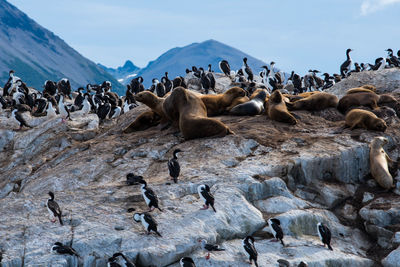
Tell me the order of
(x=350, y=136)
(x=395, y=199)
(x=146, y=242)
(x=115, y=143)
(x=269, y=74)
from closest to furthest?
(x=146, y=242)
(x=395, y=199)
(x=350, y=136)
(x=115, y=143)
(x=269, y=74)

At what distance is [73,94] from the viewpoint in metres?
35.5

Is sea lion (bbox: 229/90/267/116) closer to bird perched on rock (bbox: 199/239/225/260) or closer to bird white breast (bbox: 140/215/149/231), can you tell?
bird perched on rock (bbox: 199/239/225/260)

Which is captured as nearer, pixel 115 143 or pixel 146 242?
pixel 146 242

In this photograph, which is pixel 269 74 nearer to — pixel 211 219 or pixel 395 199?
pixel 395 199

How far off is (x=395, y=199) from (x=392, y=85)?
876 centimetres

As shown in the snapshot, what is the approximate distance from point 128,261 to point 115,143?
6.87 metres

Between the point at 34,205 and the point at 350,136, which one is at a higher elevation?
the point at 350,136

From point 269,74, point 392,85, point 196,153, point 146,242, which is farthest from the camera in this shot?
point 269,74

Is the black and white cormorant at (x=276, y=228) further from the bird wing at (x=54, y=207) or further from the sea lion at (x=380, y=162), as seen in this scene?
the sea lion at (x=380, y=162)

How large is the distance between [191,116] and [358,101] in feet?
16.9

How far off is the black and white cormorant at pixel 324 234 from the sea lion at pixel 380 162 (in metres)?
2.95

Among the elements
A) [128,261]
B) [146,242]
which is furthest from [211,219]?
[128,261]

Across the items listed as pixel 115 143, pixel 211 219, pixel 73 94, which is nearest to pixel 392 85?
pixel 115 143

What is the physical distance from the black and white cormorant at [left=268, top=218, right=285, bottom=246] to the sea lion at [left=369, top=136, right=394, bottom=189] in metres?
3.62
